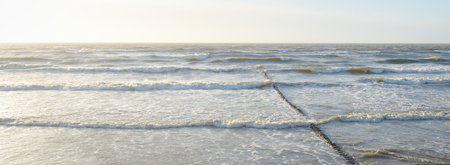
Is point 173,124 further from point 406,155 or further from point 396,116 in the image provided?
point 396,116

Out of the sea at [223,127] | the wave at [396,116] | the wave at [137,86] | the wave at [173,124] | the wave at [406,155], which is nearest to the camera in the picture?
the wave at [406,155]

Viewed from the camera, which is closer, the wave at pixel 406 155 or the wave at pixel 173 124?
the wave at pixel 406 155

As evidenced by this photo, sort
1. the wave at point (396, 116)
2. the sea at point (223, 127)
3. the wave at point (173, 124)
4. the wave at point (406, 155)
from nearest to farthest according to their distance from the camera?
the wave at point (406, 155) → the sea at point (223, 127) → the wave at point (173, 124) → the wave at point (396, 116)

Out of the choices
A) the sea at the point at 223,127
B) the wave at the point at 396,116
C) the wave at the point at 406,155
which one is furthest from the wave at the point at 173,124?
A: the wave at the point at 406,155

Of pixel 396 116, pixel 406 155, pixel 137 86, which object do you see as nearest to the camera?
pixel 406 155

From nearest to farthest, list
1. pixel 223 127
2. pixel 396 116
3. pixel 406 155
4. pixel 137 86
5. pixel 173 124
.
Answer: pixel 406 155 → pixel 223 127 → pixel 173 124 → pixel 396 116 → pixel 137 86

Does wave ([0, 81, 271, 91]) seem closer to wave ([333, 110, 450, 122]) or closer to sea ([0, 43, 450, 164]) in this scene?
sea ([0, 43, 450, 164])

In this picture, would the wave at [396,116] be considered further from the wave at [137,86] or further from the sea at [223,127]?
the wave at [137,86]

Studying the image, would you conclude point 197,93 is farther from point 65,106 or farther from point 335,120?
point 335,120

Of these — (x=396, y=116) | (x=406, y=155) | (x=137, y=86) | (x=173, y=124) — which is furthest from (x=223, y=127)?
(x=137, y=86)

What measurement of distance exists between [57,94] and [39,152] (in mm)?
5987

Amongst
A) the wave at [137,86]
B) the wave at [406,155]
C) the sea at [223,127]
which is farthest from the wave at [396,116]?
the wave at [137,86]

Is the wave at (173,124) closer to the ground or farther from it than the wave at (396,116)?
closer to the ground

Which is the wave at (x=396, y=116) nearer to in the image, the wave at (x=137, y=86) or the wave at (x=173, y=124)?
the wave at (x=173, y=124)
